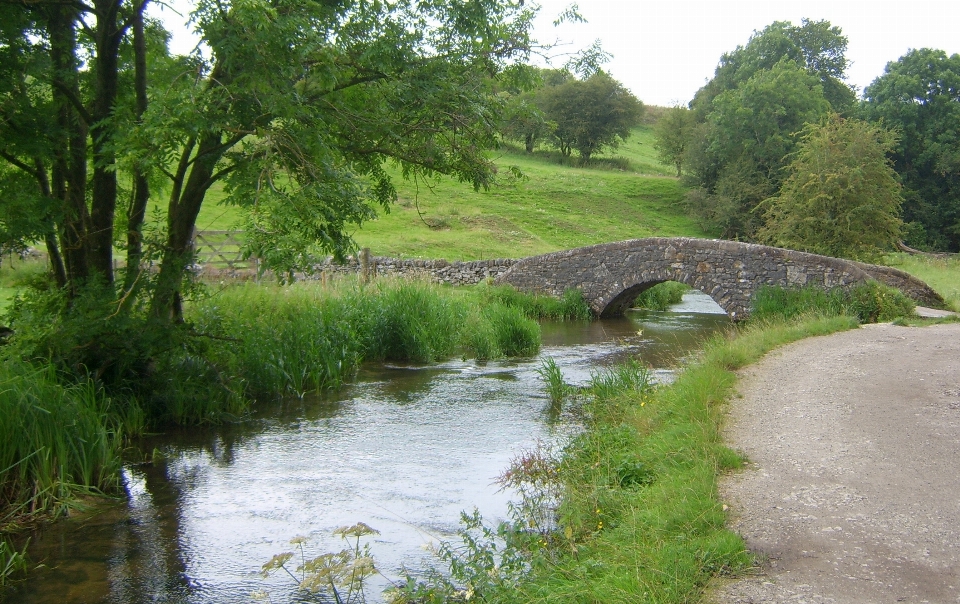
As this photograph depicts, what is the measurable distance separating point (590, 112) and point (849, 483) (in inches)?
1948

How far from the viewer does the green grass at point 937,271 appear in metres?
18.3

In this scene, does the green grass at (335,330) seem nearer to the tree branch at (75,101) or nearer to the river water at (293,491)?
the river water at (293,491)

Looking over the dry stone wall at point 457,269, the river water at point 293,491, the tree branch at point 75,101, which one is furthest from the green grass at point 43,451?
the dry stone wall at point 457,269

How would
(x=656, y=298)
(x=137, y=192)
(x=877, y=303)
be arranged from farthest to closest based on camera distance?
(x=656, y=298), (x=877, y=303), (x=137, y=192)

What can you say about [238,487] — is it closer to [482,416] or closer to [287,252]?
[287,252]

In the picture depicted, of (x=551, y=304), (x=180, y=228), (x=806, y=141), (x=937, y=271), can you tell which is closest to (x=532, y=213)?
(x=806, y=141)

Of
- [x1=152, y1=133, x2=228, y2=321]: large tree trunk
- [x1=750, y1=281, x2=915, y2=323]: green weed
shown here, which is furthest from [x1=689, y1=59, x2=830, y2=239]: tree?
[x1=152, y1=133, x2=228, y2=321]: large tree trunk

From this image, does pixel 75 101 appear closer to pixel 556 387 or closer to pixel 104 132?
pixel 104 132

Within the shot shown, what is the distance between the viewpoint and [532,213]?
39.2 meters

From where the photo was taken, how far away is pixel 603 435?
753cm

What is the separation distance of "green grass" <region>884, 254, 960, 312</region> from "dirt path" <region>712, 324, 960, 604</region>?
936 cm

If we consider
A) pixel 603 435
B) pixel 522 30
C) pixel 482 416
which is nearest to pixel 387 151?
pixel 522 30

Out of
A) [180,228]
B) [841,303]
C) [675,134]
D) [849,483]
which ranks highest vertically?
[675,134]

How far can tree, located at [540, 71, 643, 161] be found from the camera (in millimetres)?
52375
